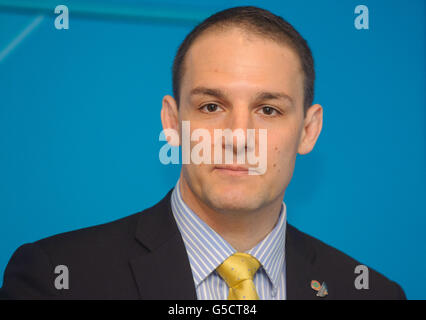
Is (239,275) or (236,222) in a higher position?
(236,222)

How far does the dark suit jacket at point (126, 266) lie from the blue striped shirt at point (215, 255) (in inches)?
2.1

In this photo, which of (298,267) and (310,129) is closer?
(298,267)

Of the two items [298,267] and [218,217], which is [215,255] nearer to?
[218,217]

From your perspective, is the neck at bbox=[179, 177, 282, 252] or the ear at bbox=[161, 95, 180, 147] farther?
the ear at bbox=[161, 95, 180, 147]

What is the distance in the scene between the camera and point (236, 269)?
98.1 inches

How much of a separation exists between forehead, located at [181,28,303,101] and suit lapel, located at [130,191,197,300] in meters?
0.72

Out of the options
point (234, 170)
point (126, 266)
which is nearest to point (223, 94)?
point (234, 170)

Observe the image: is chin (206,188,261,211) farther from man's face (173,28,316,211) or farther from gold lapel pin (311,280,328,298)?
gold lapel pin (311,280,328,298)

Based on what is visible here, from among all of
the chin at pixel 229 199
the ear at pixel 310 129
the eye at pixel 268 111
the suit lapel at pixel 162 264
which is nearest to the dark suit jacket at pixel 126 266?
the suit lapel at pixel 162 264

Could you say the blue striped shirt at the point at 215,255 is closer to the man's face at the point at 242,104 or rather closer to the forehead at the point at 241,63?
the man's face at the point at 242,104

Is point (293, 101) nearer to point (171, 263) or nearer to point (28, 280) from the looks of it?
point (171, 263)

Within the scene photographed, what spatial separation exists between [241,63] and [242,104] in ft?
0.66

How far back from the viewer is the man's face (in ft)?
7.92

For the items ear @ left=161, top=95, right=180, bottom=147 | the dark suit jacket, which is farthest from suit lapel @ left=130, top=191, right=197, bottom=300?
ear @ left=161, top=95, right=180, bottom=147
